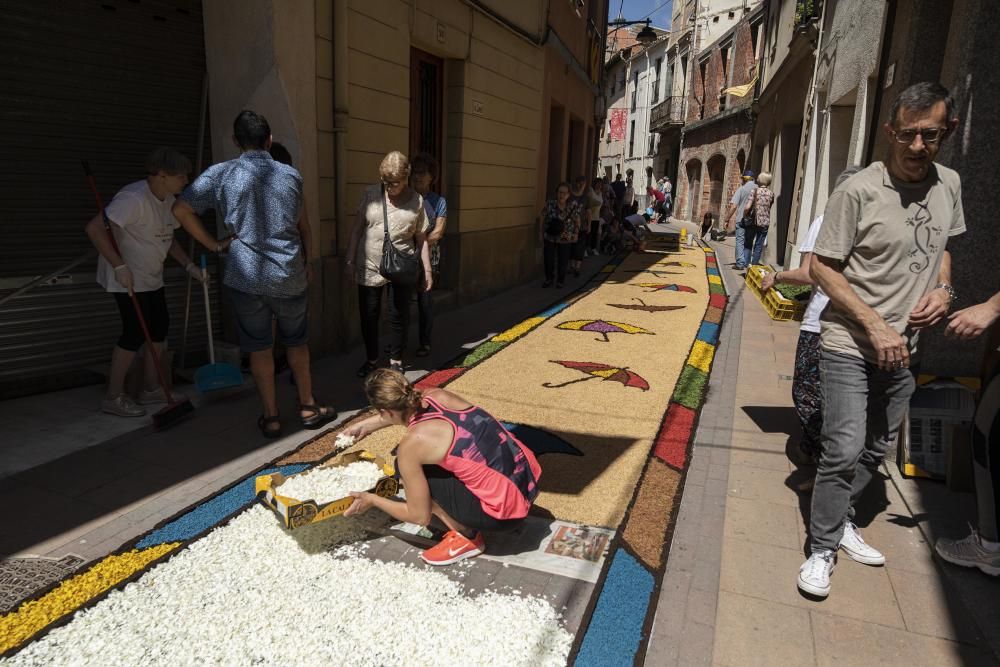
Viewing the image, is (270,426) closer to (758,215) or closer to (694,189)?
(758,215)

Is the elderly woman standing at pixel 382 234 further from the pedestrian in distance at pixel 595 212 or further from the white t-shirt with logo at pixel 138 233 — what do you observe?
the pedestrian in distance at pixel 595 212

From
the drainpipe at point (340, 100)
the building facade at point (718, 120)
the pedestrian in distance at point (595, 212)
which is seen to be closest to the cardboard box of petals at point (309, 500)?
the drainpipe at point (340, 100)

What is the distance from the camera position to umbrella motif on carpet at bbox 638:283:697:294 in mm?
10539

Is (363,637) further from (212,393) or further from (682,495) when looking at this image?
(212,393)

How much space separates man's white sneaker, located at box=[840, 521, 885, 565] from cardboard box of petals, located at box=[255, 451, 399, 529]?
208 centimetres

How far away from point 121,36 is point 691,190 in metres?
29.8

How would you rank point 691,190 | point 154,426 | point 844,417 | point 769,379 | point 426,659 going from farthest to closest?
point 691,190 < point 769,379 < point 154,426 < point 844,417 < point 426,659

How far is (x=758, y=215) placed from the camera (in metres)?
11.8

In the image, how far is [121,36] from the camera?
16.3 ft

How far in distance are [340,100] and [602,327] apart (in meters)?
3.73

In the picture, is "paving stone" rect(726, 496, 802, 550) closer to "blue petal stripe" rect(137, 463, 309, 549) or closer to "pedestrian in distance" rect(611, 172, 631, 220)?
"blue petal stripe" rect(137, 463, 309, 549)

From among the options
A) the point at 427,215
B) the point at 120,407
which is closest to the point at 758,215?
the point at 427,215

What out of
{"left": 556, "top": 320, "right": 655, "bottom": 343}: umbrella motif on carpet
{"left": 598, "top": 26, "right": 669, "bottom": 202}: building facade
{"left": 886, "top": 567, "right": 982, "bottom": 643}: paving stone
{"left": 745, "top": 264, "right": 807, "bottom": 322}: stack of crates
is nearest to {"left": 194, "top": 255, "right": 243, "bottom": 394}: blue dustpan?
{"left": 556, "top": 320, "right": 655, "bottom": 343}: umbrella motif on carpet

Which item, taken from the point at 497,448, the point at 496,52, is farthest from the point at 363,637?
the point at 496,52
